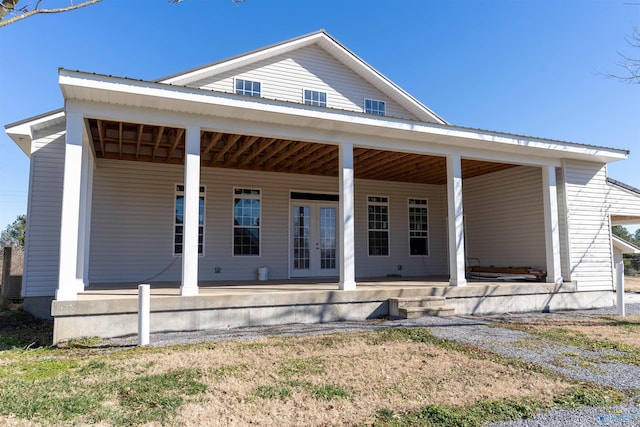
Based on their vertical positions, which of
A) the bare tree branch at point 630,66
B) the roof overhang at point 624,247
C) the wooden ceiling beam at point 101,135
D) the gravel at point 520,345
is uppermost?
the bare tree branch at point 630,66

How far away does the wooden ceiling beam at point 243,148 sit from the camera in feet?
25.9

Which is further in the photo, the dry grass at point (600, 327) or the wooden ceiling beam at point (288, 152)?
the wooden ceiling beam at point (288, 152)

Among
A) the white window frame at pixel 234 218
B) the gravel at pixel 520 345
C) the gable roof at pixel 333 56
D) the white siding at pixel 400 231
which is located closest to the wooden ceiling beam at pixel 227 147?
the white window frame at pixel 234 218

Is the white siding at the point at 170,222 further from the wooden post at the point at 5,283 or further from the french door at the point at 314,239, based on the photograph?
the wooden post at the point at 5,283

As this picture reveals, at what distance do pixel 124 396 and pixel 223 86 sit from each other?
25.9ft

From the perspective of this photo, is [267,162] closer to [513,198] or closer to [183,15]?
[183,15]

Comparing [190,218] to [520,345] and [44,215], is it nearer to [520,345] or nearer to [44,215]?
[44,215]

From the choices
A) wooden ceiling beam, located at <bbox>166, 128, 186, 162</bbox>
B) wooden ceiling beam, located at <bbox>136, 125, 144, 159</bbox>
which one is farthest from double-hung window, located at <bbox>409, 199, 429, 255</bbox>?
wooden ceiling beam, located at <bbox>136, 125, 144, 159</bbox>

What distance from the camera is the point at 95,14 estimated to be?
618cm

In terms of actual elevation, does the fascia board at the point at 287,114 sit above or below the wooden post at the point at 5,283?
above

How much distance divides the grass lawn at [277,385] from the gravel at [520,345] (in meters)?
0.20

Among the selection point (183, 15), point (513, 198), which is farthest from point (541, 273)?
point (183, 15)

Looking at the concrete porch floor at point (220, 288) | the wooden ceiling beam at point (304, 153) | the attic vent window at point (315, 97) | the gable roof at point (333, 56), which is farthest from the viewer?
the attic vent window at point (315, 97)

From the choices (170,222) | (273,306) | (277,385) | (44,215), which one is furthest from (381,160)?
(44,215)
